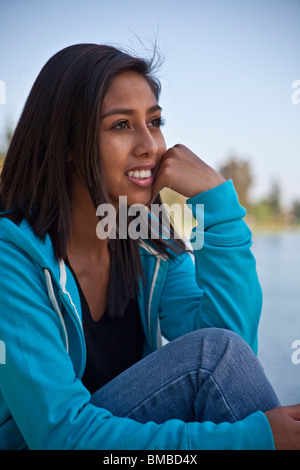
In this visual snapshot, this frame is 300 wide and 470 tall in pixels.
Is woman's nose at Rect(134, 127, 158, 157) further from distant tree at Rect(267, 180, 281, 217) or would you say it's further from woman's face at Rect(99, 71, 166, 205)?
distant tree at Rect(267, 180, 281, 217)

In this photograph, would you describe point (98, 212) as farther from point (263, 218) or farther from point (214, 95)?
point (263, 218)

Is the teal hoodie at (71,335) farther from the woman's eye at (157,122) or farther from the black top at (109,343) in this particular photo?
the woman's eye at (157,122)

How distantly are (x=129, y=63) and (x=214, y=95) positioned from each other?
9.89 m

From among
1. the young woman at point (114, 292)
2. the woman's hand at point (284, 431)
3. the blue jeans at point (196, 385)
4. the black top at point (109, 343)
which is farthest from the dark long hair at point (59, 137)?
the woman's hand at point (284, 431)

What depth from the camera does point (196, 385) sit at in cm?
110

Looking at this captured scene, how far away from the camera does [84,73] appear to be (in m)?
1.27

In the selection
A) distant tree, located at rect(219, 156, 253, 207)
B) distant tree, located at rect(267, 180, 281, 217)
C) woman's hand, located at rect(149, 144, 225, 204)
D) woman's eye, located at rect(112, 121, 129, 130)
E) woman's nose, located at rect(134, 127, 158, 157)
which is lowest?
distant tree, located at rect(267, 180, 281, 217)

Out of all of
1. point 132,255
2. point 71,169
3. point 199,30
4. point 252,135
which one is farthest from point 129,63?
point 252,135

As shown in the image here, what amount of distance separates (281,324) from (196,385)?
237cm

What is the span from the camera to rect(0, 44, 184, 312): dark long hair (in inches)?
49.7

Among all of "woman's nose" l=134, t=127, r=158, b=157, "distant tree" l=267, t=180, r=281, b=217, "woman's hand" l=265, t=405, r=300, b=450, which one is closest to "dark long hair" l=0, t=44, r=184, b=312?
"woman's nose" l=134, t=127, r=158, b=157

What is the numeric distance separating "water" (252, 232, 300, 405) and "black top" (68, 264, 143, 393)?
945 mm

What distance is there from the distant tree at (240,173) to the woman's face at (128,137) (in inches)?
482

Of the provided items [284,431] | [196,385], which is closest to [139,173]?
[196,385]
